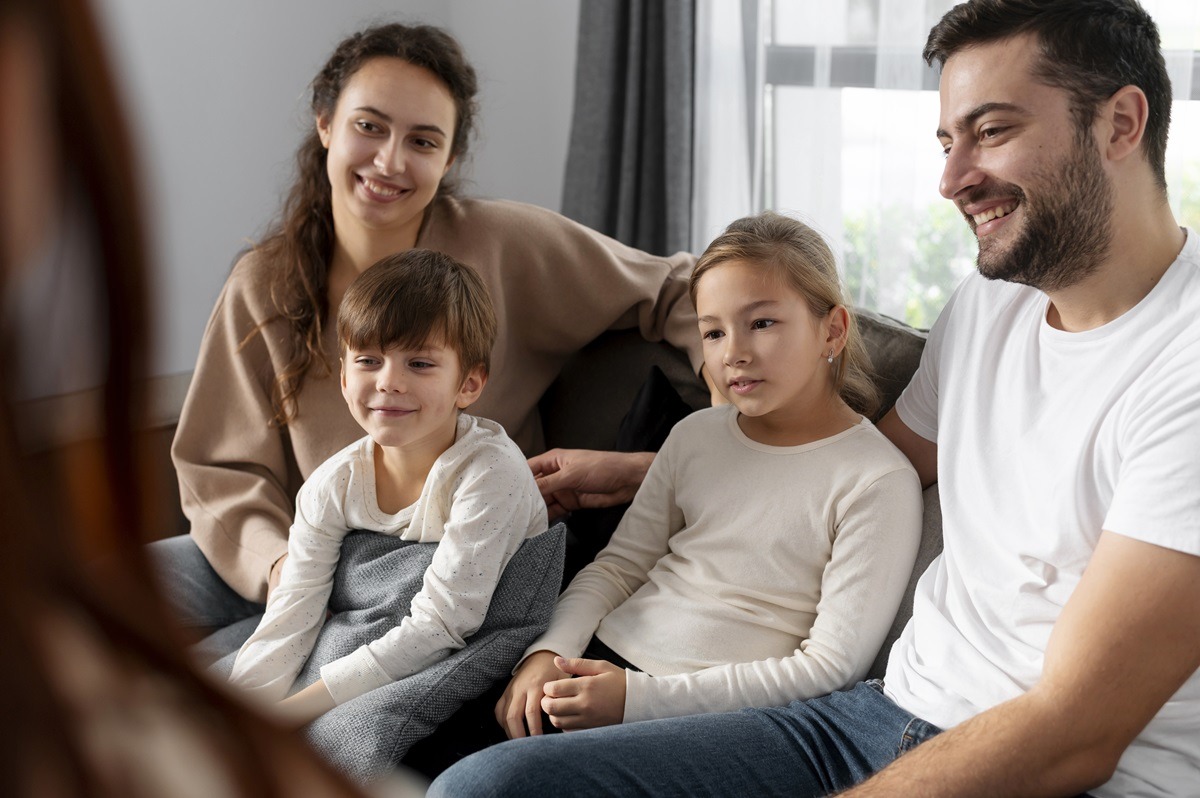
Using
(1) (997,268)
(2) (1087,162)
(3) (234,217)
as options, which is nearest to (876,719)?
(1) (997,268)

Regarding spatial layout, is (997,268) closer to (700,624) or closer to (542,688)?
(700,624)

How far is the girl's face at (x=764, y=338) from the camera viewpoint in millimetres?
1665

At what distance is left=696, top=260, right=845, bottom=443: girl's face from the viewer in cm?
167

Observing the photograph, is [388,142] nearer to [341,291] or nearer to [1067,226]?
[341,291]

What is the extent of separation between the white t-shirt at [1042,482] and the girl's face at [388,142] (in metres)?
1.04

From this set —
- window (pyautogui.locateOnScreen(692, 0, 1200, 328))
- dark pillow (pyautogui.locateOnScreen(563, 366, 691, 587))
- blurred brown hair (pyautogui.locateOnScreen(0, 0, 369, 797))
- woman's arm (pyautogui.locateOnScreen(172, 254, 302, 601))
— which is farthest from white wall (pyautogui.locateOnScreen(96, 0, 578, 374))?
blurred brown hair (pyautogui.locateOnScreen(0, 0, 369, 797))

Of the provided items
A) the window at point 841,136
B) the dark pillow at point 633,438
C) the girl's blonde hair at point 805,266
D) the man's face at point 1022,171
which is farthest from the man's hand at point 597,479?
the window at point 841,136

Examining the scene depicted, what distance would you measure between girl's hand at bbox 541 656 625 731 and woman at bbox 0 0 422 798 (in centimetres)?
127

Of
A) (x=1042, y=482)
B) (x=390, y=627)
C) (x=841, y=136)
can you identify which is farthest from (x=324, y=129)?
(x=841, y=136)

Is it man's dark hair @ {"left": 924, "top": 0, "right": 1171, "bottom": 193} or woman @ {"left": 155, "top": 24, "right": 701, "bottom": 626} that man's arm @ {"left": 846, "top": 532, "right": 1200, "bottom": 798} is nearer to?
man's dark hair @ {"left": 924, "top": 0, "right": 1171, "bottom": 193}

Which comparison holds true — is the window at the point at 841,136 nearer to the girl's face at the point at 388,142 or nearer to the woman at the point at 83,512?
the girl's face at the point at 388,142

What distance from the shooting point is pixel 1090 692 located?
117cm

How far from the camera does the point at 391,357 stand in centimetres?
171

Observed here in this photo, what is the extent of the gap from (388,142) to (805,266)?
0.85 m
